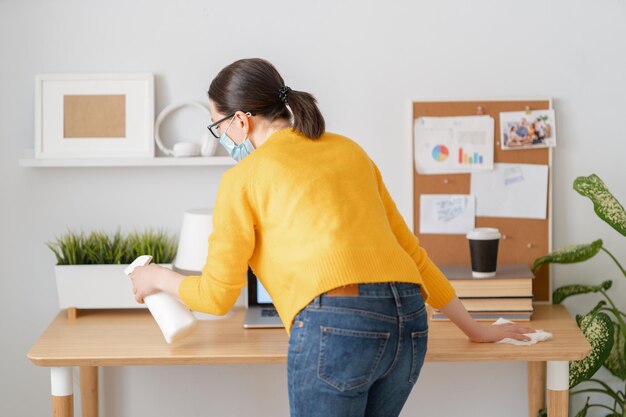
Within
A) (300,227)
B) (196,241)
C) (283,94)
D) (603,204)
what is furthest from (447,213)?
(300,227)

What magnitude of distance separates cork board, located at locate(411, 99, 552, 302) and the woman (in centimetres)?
79

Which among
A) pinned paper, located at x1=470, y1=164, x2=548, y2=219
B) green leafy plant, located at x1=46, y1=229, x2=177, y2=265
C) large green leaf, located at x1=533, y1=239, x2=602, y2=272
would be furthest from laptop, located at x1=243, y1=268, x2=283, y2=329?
large green leaf, located at x1=533, y1=239, x2=602, y2=272

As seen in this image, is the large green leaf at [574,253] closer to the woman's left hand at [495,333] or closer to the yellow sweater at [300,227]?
the woman's left hand at [495,333]

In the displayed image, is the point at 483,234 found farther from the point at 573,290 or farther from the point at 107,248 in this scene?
the point at 107,248

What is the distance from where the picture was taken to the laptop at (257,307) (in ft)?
7.61

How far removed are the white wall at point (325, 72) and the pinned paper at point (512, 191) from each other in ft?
0.21

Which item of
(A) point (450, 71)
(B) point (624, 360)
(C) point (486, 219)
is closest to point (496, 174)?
(C) point (486, 219)

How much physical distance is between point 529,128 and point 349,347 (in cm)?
122

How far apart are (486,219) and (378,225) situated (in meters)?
1.02

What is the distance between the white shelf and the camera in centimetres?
243

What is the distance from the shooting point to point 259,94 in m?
1.70

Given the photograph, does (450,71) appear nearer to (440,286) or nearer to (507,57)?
(507,57)

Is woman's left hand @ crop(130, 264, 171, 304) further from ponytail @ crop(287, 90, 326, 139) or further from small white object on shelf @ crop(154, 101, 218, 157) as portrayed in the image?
small white object on shelf @ crop(154, 101, 218, 157)

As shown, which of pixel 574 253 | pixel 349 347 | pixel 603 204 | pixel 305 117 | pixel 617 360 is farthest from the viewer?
pixel 617 360
